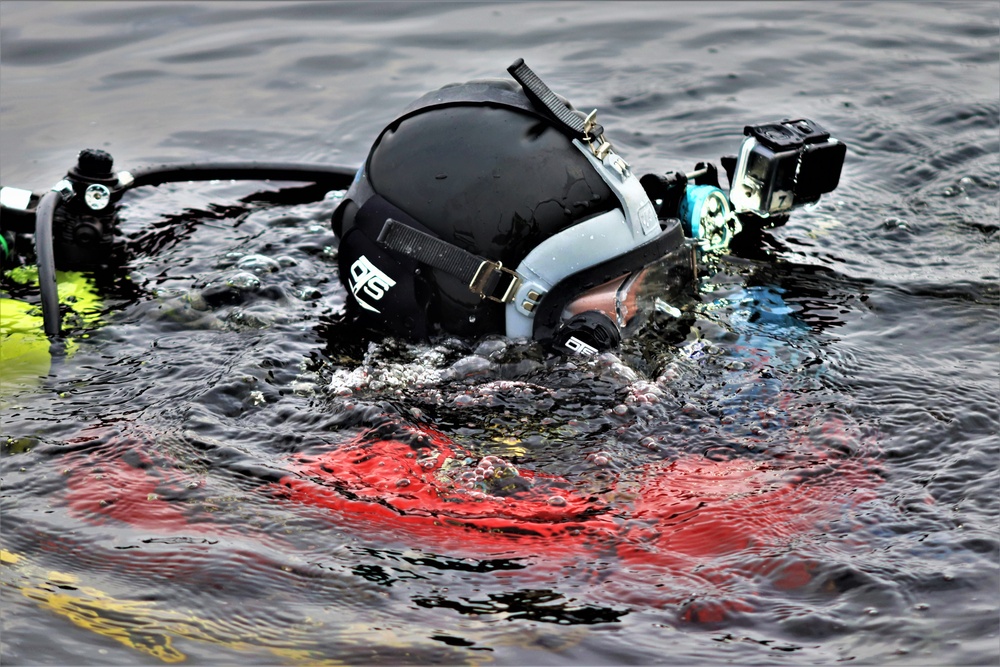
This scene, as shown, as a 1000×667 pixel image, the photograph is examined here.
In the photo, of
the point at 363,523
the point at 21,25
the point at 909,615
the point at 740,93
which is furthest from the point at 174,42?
the point at 909,615

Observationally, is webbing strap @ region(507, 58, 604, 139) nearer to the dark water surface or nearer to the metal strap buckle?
the metal strap buckle

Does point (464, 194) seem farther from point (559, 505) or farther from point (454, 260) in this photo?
point (559, 505)

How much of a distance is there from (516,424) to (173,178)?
252 centimetres

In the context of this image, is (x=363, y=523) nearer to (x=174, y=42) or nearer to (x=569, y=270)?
(x=569, y=270)

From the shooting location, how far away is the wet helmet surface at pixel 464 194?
375 centimetres

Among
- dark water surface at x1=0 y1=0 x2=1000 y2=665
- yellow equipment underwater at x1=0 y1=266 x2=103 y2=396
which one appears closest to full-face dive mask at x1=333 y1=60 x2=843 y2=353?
dark water surface at x1=0 y1=0 x2=1000 y2=665

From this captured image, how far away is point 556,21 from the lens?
335 inches

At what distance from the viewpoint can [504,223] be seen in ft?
12.3

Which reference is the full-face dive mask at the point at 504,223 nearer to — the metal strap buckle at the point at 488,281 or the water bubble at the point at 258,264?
the metal strap buckle at the point at 488,281

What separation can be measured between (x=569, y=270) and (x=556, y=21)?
5.27 metres

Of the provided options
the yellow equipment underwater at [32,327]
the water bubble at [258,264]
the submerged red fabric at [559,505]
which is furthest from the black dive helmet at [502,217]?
the yellow equipment underwater at [32,327]

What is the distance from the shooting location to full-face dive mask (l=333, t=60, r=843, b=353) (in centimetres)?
376

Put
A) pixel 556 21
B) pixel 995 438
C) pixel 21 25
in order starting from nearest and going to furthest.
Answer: pixel 995 438, pixel 21 25, pixel 556 21

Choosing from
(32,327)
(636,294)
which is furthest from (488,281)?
(32,327)
